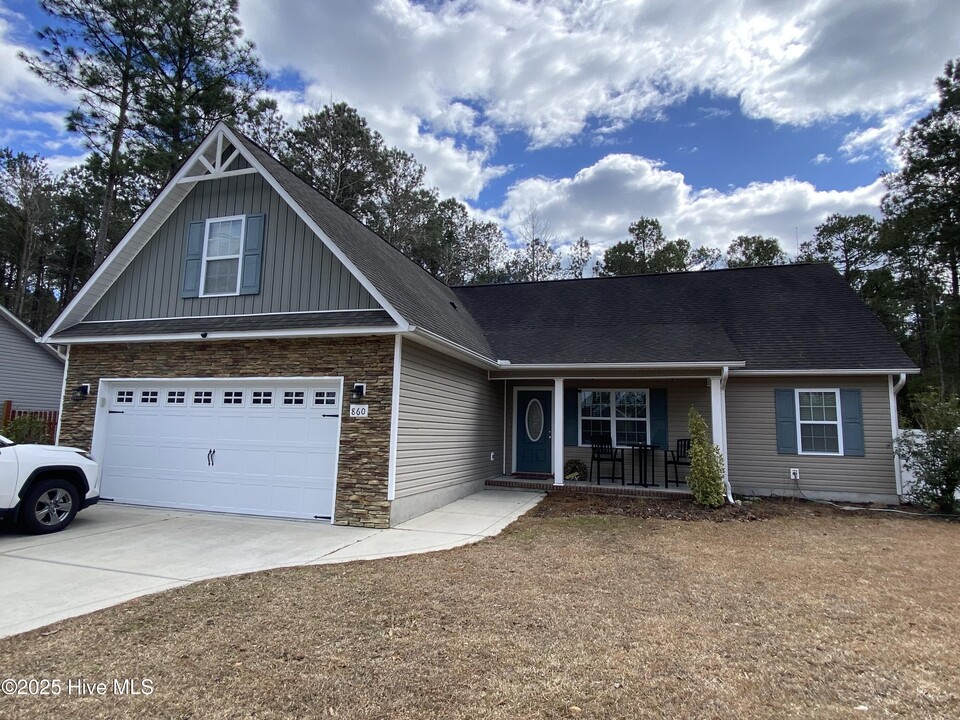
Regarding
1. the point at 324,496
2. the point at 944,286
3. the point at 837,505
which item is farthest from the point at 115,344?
the point at 944,286

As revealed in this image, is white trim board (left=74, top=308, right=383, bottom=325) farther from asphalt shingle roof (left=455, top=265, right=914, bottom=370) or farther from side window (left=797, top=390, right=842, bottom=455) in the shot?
side window (left=797, top=390, right=842, bottom=455)

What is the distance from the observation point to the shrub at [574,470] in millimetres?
11703

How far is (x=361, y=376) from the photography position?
7.80 m

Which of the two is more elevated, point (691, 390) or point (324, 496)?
point (691, 390)

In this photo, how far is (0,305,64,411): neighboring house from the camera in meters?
16.4

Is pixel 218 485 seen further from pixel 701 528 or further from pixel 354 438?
pixel 701 528

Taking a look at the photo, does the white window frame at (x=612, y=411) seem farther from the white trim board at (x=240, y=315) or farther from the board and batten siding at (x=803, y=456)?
the white trim board at (x=240, y=315)

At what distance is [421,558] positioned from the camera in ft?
19.2

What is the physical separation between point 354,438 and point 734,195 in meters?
20.3

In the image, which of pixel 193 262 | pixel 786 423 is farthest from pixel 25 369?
pixel 786 423

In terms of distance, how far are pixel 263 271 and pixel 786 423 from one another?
34.9 feet

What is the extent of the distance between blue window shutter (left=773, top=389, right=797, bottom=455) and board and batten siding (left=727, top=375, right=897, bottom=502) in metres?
0.09

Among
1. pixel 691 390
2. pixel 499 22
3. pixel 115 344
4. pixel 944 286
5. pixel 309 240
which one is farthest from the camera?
pixel 944 286

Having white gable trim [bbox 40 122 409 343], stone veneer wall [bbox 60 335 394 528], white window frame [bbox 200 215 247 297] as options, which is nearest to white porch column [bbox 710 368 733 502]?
stone veneer wall [bbox 60 335 394 528]
